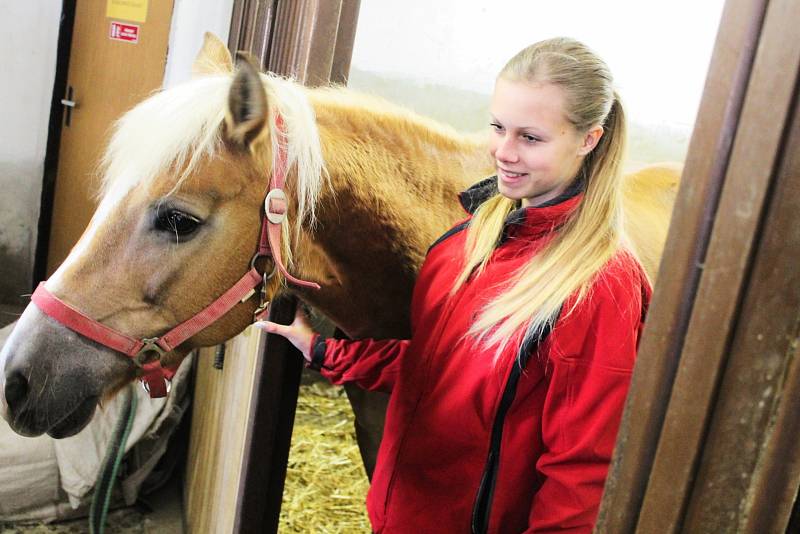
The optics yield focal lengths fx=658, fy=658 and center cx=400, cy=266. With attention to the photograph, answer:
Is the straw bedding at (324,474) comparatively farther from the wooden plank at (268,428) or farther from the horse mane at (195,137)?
the horse mane at (195,137)

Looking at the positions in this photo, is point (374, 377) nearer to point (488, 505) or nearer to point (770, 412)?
point (488, 505)

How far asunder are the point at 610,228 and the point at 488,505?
1.48 ft

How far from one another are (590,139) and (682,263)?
0.55m

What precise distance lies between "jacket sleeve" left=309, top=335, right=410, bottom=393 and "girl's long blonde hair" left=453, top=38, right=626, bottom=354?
0.34 meters

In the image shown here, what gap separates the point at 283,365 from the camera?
1509 millimetres

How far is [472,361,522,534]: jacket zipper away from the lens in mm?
929

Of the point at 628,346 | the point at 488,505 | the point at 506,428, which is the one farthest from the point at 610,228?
the point at 488,505

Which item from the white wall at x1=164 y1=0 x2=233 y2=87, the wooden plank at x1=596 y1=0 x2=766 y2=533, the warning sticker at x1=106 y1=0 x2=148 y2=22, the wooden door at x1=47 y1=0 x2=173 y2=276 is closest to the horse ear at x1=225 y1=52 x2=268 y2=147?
the wooden plank at x1=596 y1=0 x2=766 y2=533

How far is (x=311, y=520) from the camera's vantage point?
96.1 inches

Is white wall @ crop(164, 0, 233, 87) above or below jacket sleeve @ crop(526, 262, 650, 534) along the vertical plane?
above

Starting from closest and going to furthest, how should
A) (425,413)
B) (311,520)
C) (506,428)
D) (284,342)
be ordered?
(506,428)
(425,413)
(284,342)
(311,520)

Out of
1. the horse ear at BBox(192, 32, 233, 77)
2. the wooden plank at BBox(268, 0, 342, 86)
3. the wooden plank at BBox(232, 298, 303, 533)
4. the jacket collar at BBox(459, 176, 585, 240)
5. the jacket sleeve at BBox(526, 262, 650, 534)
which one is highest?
the wooden plank at BBox(268, 0, 342, 86)

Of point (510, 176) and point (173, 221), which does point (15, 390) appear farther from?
point (510, 176)

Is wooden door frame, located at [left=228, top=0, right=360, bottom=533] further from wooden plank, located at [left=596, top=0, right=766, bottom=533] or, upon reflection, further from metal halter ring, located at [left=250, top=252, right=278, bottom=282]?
wooden plank, located at [left=596, top=0, right=766, bottom=533]
